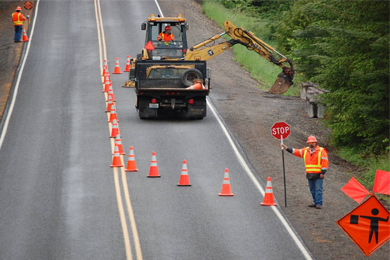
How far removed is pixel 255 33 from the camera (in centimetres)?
4978

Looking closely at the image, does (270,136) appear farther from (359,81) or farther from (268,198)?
(268,198)

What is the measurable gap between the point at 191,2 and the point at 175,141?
97.3ft

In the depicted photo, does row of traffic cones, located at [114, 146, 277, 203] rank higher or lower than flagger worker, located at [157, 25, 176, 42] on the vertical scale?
lower

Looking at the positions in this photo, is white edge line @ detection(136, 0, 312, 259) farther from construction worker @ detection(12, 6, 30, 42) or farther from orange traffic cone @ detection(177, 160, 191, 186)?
construction worker @ detection(12, 6, 30, 42)

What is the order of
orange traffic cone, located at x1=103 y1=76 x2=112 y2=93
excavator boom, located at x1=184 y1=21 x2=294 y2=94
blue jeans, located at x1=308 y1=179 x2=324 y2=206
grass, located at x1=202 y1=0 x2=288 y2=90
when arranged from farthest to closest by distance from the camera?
grass, located at x1=202 y1=0 x2=288 y2=90 → orange traffic cone, located at x1=103 y1=76 x2=112 y2=93 → excavator boom, located at x1=184 y1=21 x2=294 y2=94 → blue jeans, located at x1=308 y1=179 x2=324 y2=206

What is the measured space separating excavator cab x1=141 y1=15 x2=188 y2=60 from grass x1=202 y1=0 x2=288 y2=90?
312 inches

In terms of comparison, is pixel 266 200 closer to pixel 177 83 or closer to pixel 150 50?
pixel 177 83

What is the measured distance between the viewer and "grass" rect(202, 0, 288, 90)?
39594 millimetres

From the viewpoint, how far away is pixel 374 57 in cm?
2369

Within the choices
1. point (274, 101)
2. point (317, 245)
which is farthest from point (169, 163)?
point (274, 101)

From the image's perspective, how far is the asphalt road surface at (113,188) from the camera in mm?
14664

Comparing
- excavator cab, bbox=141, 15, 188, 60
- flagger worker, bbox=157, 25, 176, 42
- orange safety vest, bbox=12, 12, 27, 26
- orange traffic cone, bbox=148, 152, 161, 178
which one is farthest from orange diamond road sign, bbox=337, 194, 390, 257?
orange safety vest, bbox=12, 12, 27, 26

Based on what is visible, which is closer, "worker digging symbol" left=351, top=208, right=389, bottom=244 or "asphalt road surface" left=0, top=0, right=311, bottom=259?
"worker digging symbol" left=351, top=208, right=389, bottom=244

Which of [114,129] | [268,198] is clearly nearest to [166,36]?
[114,129]
